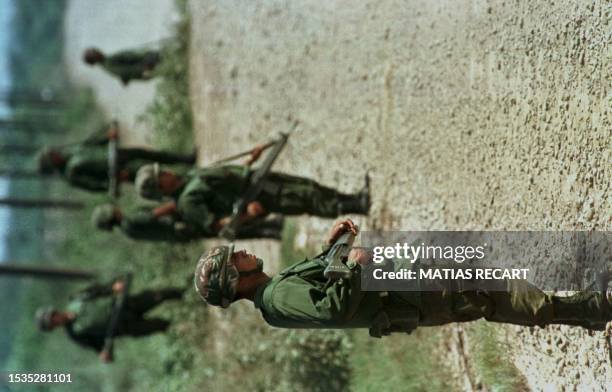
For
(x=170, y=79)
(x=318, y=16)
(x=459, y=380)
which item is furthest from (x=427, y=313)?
(x=170, y=79)

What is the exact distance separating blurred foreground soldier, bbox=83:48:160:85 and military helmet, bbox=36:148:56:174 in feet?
6.01

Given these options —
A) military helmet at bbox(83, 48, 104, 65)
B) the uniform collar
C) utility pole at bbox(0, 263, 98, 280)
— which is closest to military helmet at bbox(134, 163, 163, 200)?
the uniform collar

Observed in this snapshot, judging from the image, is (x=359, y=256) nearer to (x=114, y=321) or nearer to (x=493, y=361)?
(x=493, y=361)

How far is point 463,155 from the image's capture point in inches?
225

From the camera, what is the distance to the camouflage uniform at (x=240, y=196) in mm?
6661

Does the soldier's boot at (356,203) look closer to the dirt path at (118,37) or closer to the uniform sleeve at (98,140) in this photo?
the uniform sleeve at (98,140)

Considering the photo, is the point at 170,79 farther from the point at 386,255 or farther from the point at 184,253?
the point at 386,255

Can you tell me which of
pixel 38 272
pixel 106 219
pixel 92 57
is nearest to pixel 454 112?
pixel 106 219

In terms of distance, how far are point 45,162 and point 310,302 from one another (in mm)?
5846

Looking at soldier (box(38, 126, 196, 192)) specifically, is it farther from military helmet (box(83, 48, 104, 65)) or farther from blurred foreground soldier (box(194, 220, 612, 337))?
blurred foreground soldier (box(194, 220, 612, 337))

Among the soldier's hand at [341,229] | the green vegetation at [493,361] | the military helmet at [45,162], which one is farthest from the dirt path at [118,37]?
the soldier's hand at [341,229]

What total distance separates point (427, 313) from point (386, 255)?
363mm

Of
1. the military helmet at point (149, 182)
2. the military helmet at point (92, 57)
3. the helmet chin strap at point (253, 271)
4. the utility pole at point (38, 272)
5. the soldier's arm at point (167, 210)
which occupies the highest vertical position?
the military helmet at point (92, 57)

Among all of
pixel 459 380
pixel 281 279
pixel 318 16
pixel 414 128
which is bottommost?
pixel 459 380
